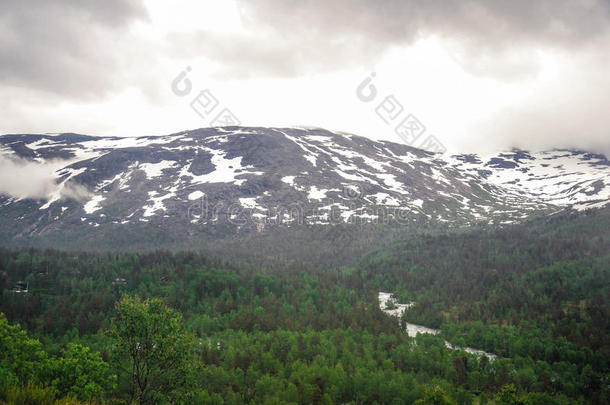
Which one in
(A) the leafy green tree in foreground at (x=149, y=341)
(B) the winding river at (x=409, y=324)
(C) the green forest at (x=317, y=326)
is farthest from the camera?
(B) the winding river at (x=409, y=324)

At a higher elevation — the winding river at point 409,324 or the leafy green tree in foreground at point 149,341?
the leafy green tree in foreground at point 149,341

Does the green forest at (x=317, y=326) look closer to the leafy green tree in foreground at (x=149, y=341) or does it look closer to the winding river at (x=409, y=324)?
the leafy green tree in foreground at (x=149, y=341)

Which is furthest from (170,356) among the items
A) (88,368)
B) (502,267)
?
(502,267)

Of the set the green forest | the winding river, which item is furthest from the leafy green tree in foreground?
A: the winding river

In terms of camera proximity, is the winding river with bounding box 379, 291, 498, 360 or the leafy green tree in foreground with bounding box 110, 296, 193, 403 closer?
the leafy green tree in foreground with bounding box 110, 296, 193, 403

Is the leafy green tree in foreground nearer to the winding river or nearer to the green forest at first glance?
the green forest

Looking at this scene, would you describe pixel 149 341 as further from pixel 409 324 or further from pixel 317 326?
pixel 409 324

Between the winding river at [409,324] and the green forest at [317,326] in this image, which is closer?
the green forest at [317,326]

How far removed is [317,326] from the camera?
350 feet

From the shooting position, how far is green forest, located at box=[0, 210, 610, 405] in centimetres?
3938

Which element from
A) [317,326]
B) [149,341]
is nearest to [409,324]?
[317,326]

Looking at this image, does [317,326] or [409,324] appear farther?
[409,324]

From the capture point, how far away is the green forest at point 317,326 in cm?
3938

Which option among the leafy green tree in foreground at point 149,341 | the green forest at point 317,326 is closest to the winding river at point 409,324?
the green forest at point 317,326
